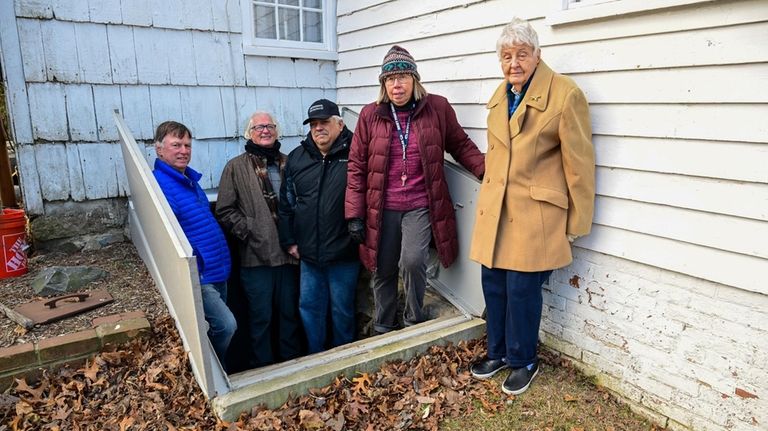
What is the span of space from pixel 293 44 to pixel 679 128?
12.2ft

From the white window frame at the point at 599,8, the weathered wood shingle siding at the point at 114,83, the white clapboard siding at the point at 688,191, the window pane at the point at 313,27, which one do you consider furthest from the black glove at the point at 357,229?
the window pane at the point at 313,27

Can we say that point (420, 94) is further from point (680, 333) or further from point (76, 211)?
point (76, 211)

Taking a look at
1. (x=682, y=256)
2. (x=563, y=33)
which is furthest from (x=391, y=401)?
(x=563, y=33)

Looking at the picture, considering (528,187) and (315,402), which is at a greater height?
(528,187)

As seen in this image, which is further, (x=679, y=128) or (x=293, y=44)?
(x=293, y=44)

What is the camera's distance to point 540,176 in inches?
110

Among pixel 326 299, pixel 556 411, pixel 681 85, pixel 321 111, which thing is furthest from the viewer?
pixel 326 299

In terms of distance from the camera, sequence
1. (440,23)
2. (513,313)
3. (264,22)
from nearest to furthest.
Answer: (513,313)
(440,23)
(264,22)

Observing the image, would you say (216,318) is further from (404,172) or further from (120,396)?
(404,172)

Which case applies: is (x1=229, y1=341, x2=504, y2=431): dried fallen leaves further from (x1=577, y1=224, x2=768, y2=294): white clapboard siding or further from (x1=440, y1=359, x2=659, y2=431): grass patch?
(x1=577, y1=224, x2=768, y2=294): white clapboard siding

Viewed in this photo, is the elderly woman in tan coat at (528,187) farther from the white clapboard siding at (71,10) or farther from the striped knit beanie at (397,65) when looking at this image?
the white clapboard siding at (71,10)

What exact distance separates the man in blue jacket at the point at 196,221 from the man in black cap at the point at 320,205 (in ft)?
2.02

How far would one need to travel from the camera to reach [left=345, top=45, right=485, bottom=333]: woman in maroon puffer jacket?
330 centimetres

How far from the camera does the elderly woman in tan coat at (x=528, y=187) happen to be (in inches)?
106
